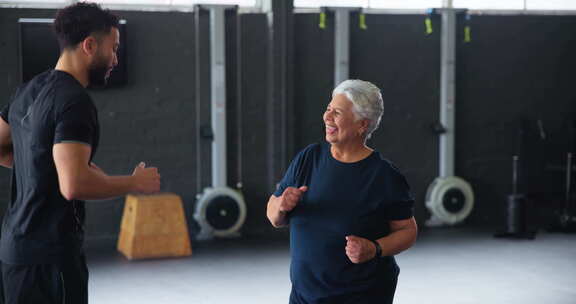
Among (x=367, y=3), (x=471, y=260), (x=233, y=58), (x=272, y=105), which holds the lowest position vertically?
(x=471, y=260)

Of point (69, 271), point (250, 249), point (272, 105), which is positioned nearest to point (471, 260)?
point (250, 249)

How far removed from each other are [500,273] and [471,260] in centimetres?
49

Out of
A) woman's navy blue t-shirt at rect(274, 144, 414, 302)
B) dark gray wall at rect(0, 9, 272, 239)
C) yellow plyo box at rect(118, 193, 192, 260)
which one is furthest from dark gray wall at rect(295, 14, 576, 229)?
woman's navy blue t-shirt at rect(274, 144, 414, 302)

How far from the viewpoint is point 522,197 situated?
710cm

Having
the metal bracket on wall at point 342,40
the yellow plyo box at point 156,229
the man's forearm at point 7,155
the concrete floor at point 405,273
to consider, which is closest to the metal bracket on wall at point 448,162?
the concrete floor at point 405,273

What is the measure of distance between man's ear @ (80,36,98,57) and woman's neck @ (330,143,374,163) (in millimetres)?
843

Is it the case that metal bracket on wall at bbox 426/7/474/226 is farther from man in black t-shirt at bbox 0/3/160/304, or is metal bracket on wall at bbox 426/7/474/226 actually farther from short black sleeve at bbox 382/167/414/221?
man in black t-shirt at bbox 0/3/160/304

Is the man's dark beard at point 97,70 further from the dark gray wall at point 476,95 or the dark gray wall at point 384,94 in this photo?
the dark gray wall at point 476,95

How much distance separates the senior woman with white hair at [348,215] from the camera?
245 centimetres

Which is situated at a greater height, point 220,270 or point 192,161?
point 192,161

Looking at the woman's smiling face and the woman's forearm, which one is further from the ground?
the woman's smiling face

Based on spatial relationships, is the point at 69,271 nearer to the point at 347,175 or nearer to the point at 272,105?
the point at 347,175

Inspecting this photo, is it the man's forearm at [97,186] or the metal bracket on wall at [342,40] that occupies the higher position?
the metal bracket on wall at [342,40]

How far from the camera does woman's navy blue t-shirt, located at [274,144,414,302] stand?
2.45 m
